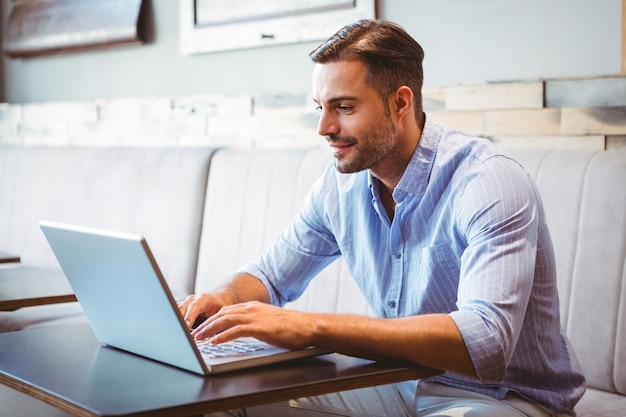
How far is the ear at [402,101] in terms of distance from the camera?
1.70 meters

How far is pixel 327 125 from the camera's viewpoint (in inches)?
64.1

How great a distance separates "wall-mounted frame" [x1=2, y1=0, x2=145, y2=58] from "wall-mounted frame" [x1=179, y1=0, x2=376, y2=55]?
11.6 inches

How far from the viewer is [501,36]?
2494 mm

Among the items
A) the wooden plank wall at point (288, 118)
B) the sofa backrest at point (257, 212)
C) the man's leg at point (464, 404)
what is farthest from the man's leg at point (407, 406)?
the wooden plank wall at point (288, 118)

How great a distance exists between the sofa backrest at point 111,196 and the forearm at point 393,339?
1571mm

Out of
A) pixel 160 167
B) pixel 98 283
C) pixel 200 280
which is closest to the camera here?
pixel 98 283

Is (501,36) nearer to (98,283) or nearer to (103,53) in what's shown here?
(98,283)

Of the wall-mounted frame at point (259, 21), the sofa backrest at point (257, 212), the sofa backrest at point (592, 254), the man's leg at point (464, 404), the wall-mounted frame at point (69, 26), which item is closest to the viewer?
the man's leg at point (464, 404)

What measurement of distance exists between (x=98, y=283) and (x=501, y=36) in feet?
4.89

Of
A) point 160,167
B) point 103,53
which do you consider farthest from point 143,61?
point 160,167

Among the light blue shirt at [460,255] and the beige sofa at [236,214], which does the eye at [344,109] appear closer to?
the light blue shirt at [460,255]

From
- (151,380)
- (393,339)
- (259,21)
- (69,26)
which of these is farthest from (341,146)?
(69,26)

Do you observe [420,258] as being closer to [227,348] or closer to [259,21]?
[227,348]

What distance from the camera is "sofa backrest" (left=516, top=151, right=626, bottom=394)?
77.5 inches
